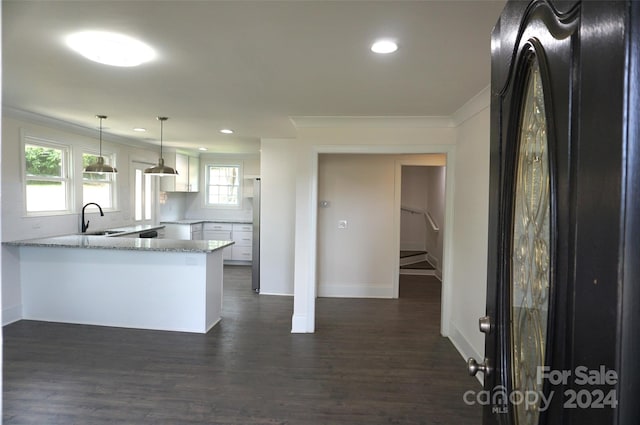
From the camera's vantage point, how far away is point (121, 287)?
4.17 m

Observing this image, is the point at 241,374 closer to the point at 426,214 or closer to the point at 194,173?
the point at 194,173

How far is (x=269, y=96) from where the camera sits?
321 centimetres

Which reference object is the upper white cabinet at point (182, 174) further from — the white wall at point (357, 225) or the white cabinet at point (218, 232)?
the white wall at point (357, 225)

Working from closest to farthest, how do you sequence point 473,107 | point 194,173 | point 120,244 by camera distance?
point 473,107 → point 120,244 → point 194,173

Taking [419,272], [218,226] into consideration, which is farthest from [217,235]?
[419,272]

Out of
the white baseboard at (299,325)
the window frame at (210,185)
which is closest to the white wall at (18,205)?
the window frame at (210,185)

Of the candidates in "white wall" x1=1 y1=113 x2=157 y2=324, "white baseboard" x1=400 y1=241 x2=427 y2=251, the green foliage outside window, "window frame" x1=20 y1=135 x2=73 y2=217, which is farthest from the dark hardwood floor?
"white baseboard" x1=400 y1=241 x2=427 y2=251

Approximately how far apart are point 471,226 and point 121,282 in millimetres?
3869

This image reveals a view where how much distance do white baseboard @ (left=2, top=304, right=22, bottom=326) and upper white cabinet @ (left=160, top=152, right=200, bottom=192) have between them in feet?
10.7

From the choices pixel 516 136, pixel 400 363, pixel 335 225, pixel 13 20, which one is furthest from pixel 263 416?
pixel 335 225

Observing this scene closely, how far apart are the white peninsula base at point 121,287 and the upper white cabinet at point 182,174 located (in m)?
2.95

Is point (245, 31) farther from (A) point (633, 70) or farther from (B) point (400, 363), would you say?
(B) point (400, 363)

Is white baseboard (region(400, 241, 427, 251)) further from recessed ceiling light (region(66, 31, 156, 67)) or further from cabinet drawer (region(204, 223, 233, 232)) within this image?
recessed ceiling light (region(66, 31, 156, 67))

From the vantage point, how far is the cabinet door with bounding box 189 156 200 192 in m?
7.69
